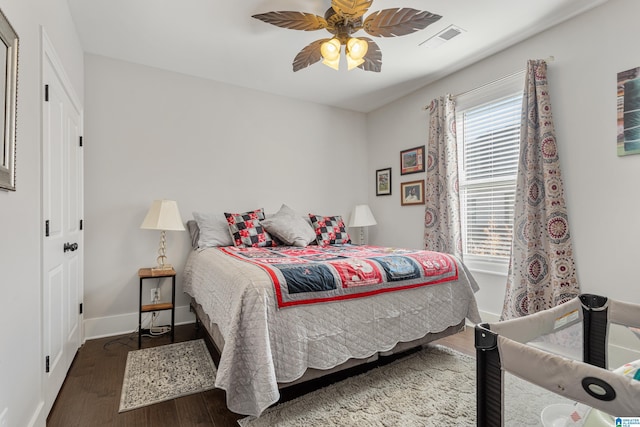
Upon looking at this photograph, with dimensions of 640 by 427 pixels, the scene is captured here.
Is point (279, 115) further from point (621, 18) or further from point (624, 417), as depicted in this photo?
point (624, 417)

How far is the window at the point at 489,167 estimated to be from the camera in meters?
2.94

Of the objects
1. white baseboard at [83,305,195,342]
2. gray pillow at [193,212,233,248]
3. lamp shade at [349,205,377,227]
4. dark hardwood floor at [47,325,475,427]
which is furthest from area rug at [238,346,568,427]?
lamp shade at [349,205,377,227]

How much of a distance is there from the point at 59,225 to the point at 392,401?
7.66 ft

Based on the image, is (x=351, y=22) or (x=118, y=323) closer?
(x=351, y=22)

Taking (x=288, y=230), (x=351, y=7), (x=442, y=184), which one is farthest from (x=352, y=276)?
(x=442, y=184)

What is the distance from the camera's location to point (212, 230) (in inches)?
124

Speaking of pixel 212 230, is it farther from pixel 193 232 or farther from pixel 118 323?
pixel 118 323

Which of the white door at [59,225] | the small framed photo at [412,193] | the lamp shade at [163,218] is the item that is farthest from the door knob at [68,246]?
the small framed photo at [412,193]

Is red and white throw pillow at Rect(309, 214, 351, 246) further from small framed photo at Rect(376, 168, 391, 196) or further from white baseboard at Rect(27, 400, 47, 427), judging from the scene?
white baseboard at Rect(27, 400, 47, 427)

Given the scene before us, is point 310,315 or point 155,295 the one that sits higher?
point 310,315

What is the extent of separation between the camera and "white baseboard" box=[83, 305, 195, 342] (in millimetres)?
2850

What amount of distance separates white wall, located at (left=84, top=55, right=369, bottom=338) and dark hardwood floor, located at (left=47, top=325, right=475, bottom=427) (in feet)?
2.66

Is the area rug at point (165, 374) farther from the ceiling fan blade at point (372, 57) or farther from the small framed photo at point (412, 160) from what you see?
the small framed photo at point (412, 160)

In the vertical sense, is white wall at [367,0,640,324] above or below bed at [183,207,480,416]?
above
